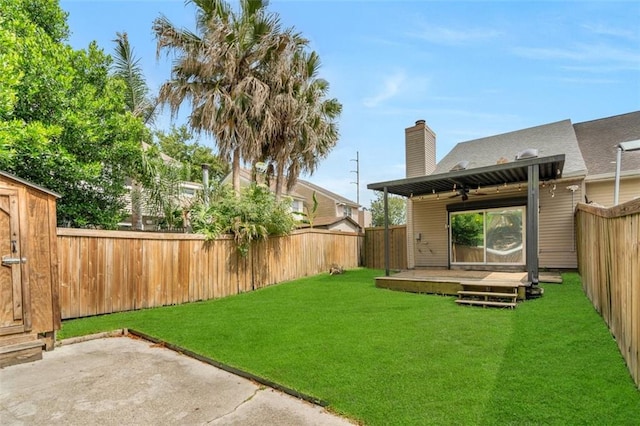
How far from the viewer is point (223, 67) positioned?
32.3ft

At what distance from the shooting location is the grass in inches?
100.0

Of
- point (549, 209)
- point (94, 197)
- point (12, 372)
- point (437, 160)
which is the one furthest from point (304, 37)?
point (12, 372)

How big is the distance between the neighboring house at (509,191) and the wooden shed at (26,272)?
7.57 metres

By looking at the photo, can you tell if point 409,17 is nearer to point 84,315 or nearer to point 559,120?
point 559,120

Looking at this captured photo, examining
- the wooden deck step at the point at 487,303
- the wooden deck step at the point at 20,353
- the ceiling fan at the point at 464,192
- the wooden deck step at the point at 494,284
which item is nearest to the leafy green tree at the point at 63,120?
the wooden deck step at the point at 20,353

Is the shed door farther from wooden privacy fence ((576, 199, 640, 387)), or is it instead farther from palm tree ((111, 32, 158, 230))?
palm tree ((111, 32, 158, 230))

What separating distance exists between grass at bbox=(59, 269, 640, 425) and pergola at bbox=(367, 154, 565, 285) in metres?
1.03

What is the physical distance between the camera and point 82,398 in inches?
117

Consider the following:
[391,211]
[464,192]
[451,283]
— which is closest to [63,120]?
[451,283]

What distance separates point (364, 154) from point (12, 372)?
29.2 meters

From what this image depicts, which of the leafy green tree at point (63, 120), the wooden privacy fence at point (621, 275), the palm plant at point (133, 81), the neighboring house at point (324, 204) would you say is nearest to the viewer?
the wooden privacy fence at point (621, 275)

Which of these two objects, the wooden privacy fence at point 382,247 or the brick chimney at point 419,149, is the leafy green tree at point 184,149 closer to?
the wooden privacy fence at point 382,247

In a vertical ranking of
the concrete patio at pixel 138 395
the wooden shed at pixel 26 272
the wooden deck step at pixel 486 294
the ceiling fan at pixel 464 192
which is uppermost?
the ceiling fan at pixel 464 192

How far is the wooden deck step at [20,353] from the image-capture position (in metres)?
3.79
